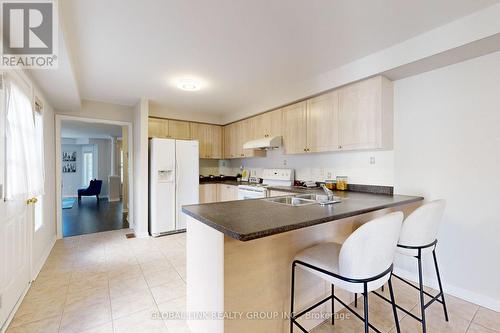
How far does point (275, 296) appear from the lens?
5.11 ft

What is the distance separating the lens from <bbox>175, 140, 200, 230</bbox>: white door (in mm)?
4297

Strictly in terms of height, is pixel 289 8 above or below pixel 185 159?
above

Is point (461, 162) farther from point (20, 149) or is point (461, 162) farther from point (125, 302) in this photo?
point (20, 149)

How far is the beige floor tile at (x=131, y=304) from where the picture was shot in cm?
199

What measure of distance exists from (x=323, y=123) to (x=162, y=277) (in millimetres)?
2728

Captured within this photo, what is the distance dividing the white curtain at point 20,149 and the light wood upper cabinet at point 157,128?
2.10 meters

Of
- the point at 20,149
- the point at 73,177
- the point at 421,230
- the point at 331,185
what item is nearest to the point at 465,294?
the point at 421,230

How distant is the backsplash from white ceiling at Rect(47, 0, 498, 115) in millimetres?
1185

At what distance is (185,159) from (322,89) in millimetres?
2687

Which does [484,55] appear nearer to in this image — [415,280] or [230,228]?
[415,280]

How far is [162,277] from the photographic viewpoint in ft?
8.56

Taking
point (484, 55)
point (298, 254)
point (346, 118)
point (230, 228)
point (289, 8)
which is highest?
point (289, 8)

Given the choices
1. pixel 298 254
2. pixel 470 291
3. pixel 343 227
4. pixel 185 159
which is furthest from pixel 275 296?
pixel 185 159

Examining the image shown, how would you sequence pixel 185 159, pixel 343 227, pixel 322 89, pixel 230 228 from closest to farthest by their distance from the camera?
pixel 230 228 → pixel 343 227 → pixel 322 89 → pixel 185 159
